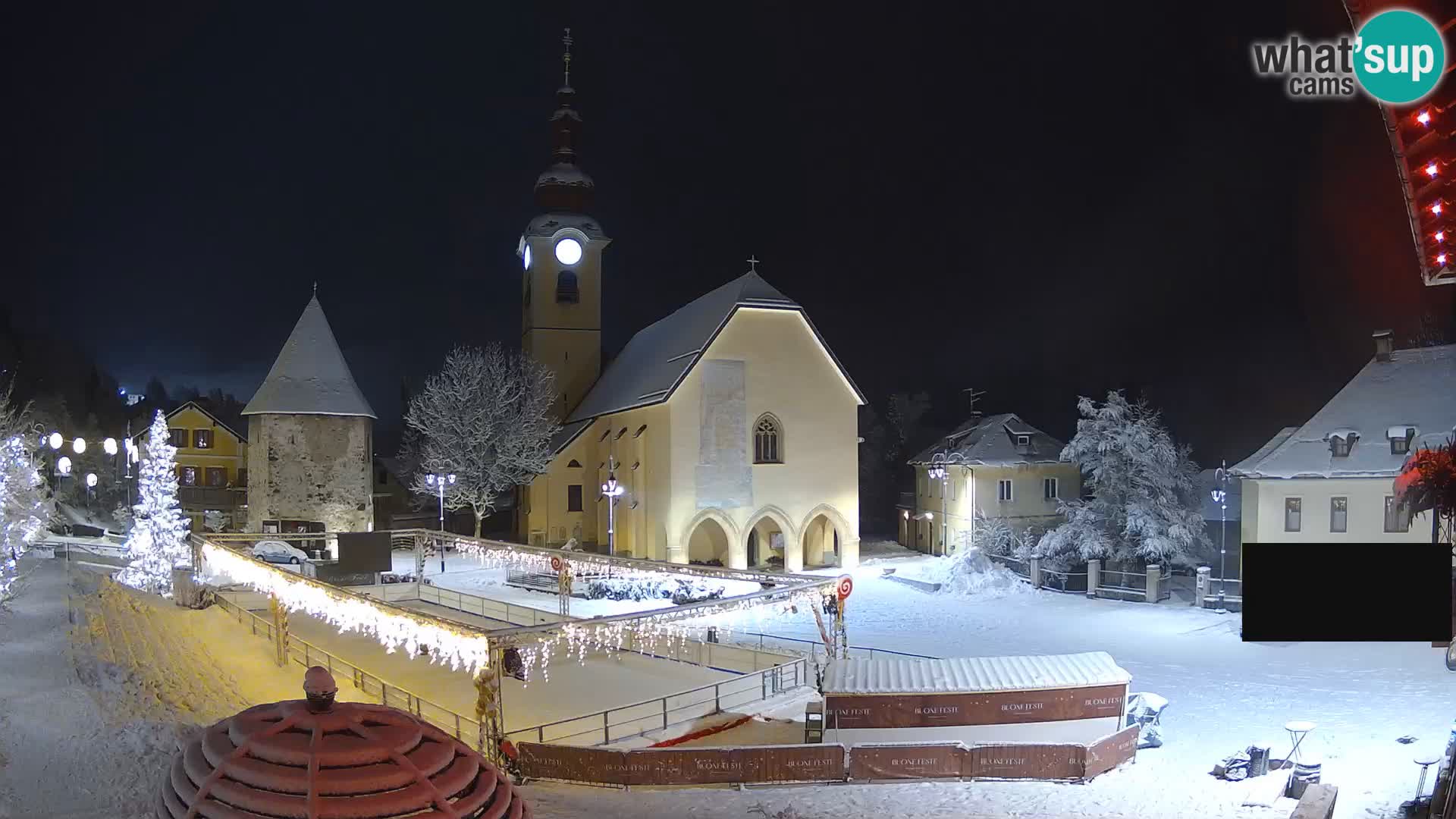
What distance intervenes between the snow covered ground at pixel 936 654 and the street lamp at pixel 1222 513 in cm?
326

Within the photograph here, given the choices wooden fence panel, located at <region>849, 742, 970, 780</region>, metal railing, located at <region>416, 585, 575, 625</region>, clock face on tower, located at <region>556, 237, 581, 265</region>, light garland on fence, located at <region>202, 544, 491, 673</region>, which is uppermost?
clock face on tower, located at <region>556, 237, 581, 265</region>

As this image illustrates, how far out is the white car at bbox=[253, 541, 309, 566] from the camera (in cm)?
3322

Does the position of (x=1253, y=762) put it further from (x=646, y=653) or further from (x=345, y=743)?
(x=345, y=743)

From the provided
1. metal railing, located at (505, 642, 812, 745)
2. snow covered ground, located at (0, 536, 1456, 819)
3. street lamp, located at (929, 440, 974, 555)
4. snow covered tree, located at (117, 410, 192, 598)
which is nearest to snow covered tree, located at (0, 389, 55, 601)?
snow covered ground, located at (0, 536, 1456, 819)

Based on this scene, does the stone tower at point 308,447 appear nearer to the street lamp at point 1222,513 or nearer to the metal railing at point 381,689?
the metal railing at point 381,689

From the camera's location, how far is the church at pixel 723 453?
120ft

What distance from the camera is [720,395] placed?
3697 centimetres

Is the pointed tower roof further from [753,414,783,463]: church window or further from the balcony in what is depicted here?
[753,414,783,463]: church window

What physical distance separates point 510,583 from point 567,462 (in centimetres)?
1128

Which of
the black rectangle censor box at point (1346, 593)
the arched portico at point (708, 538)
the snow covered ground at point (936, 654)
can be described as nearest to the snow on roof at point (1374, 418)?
the snow covered ground at point (936, 654)

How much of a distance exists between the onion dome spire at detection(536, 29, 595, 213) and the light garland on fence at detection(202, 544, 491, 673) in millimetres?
29758

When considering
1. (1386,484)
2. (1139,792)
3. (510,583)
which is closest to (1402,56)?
(1139,792)

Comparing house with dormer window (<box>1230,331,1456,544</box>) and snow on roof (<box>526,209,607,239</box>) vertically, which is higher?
snow on roof (<box>526,209,607,239</box>)

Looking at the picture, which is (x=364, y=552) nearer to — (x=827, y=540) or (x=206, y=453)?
(x=827, y=540)
